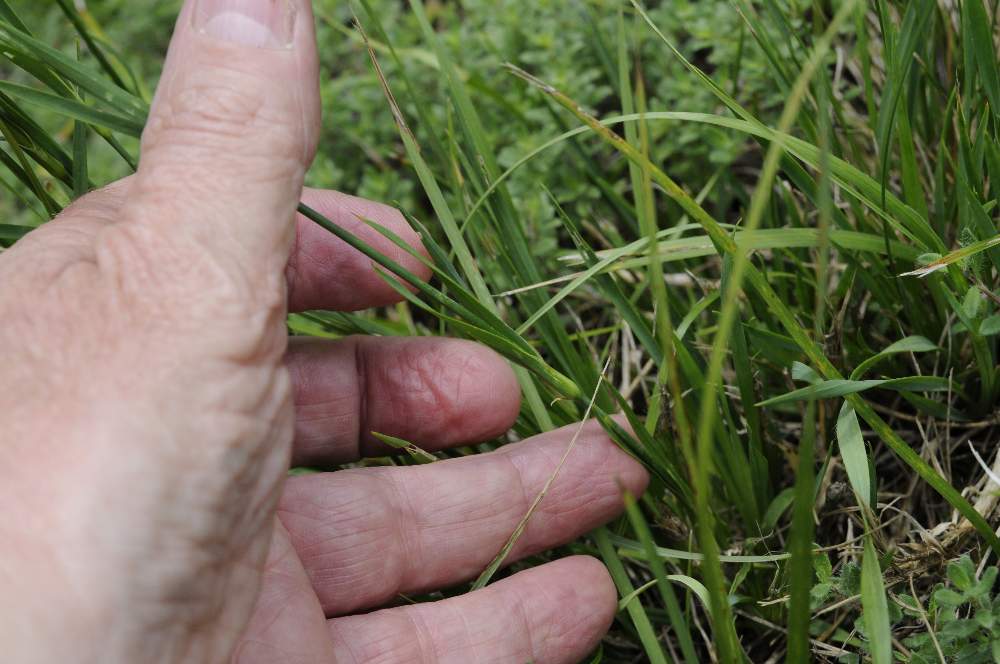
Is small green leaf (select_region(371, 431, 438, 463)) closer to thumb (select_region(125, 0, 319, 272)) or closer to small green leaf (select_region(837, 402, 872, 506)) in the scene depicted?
thumb (select_region(125, 0, 319, 272))

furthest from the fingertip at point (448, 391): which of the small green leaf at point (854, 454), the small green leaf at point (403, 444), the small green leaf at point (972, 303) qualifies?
the small green leaf at point (972, 303)

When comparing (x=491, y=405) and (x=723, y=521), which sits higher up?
(x=491, y=405)

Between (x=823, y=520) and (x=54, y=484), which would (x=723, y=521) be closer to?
(x=823, y=520)

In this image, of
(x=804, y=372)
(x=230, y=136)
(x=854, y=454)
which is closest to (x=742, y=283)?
(x=804, y=372)

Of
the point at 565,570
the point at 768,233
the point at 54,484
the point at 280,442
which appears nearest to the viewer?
the point at 54,484

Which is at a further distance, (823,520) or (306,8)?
(823,520)

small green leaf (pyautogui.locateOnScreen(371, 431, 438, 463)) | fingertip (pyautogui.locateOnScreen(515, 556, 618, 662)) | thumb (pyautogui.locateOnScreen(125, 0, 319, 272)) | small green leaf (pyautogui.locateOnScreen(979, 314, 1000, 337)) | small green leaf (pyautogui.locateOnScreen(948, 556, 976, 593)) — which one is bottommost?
fingertip (pyautogui.locateOnScreen(515, 556, 618, 662))

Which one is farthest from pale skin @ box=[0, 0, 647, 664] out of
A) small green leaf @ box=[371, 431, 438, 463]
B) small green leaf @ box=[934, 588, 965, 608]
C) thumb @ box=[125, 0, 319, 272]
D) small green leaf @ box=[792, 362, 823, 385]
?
small green leaf @ box=[934, 588, 965, 608]

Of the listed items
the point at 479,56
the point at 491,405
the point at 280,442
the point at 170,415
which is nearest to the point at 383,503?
the point at 491,405
